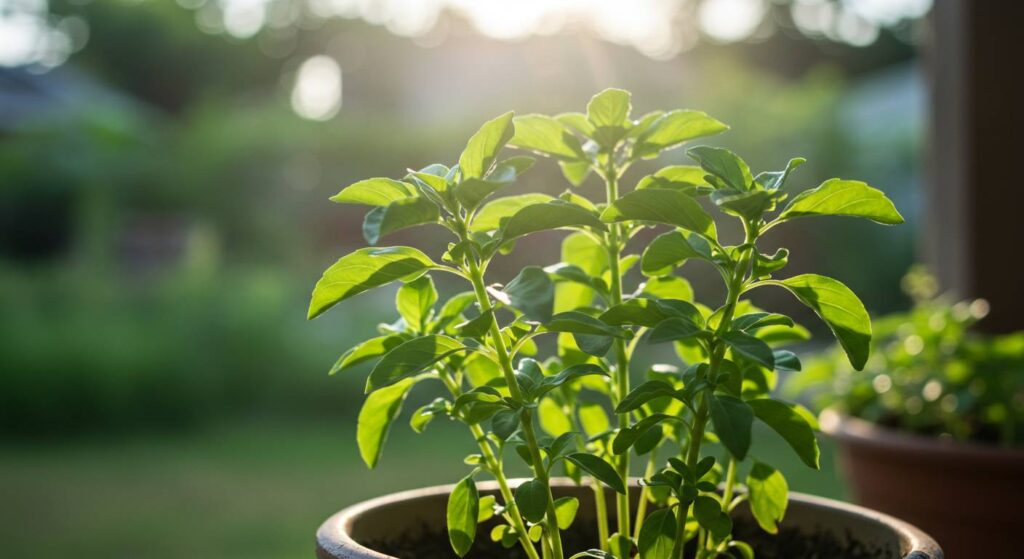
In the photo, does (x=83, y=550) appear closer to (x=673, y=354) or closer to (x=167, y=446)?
(x=167, y=446)

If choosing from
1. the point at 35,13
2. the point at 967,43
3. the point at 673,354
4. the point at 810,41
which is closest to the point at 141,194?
the point at 673,354

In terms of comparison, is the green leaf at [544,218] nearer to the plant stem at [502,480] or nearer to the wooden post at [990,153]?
the plant stem at [502,480]

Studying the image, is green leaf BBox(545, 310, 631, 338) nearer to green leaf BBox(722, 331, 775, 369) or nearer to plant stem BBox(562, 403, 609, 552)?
green leaf BBox(722, 331, 775, 369)

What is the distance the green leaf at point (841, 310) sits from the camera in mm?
580

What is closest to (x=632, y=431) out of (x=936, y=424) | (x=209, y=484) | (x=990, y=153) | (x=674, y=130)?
(x=674, y=130)

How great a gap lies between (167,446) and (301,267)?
5.99ft

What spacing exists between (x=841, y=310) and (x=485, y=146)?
234mm

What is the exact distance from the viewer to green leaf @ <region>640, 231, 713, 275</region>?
0.59m

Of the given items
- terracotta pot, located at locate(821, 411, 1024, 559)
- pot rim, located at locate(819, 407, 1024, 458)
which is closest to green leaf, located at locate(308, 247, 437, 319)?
pot rim, located at locate(819, 407, 1024, 458)

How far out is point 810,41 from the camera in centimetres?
1338

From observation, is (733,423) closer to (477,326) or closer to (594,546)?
(477,326)

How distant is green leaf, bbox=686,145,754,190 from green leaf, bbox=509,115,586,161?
0.10 m

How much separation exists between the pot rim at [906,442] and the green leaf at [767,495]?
0.34m

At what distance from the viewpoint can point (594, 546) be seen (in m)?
0.80
